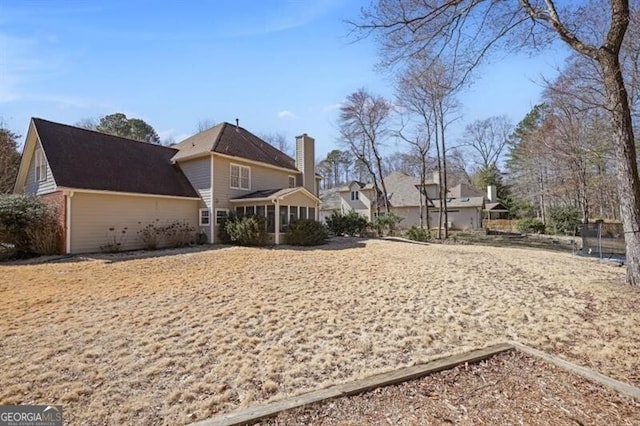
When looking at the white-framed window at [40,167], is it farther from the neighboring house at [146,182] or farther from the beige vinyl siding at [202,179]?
the beige vinyl siding at [202,179]

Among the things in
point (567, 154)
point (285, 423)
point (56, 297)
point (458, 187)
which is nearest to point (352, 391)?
point (285, 423)

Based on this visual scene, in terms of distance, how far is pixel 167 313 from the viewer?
5.26 metres

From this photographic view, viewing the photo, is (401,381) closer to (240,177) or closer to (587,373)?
(587,373)

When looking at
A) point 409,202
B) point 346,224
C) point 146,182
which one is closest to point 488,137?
point 409,202

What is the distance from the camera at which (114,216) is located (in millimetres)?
13719

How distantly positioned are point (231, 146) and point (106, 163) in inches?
228

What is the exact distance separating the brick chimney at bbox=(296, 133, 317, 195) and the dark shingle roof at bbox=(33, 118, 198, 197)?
23.6ft

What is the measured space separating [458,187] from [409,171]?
10.4 metres

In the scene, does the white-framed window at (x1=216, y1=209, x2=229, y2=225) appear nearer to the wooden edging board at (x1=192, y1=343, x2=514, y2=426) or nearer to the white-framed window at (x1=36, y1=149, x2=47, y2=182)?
the white-framed window at (x1=36, y1=149, x2=47, y2=182)

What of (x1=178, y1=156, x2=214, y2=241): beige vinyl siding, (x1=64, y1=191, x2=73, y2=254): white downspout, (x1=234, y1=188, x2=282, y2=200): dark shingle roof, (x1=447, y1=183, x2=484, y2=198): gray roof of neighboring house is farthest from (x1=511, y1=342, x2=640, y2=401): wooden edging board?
(x1=447, y1=183, x2=484, y2=198): gray roof of neighboring house

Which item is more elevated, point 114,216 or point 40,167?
point 40,167

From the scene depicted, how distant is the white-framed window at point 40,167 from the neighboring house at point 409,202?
25.8 meters

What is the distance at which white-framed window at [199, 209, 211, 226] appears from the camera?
1642cm

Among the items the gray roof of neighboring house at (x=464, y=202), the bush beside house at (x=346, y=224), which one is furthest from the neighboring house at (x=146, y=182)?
the gray roof of neighboring house at (x=464, y=202)
